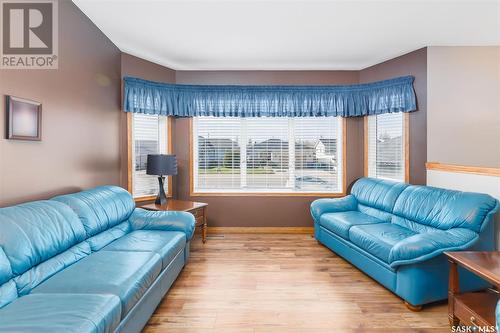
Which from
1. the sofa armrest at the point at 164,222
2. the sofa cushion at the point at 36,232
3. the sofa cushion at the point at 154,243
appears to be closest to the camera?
the sofa cushion at the point at 36,232

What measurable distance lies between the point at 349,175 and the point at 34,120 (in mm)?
4229

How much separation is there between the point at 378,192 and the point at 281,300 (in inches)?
81.2

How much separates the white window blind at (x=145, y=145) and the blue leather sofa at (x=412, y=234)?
2.68 metres

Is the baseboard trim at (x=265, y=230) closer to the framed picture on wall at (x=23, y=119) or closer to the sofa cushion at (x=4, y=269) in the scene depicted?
the framed picture on wall at (x=23, y=119)

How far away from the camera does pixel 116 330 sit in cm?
162

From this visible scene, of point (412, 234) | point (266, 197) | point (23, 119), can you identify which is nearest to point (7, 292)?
point (23, 119)

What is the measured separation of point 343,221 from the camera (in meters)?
3.46

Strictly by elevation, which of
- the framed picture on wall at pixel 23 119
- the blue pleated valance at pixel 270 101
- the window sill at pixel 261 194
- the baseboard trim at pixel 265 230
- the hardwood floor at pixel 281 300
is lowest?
the hardwood floor at pixel 281 300

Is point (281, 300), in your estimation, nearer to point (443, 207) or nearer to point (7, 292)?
point (443, 207)

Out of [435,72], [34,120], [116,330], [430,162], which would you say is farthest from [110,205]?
[435,72]

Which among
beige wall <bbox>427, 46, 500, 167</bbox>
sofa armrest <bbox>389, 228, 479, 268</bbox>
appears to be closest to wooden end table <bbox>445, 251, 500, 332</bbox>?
sofa armrest <bbox>389, 228, 479, 268</bbox>

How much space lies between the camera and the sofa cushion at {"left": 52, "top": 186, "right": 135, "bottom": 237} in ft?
7.84

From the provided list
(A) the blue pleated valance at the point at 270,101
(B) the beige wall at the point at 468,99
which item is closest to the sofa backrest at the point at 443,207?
(B) the beige wall at the point at 468,99

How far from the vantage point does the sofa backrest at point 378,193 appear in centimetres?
348
